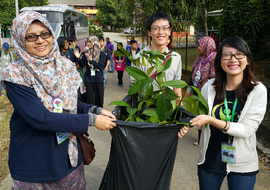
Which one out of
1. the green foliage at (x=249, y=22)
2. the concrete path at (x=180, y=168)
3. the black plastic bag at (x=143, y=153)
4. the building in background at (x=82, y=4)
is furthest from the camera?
the building in background at (x=82, y=4)

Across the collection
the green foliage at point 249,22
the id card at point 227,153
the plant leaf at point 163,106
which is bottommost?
the id card at point 227,153

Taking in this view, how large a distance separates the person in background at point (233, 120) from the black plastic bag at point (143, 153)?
244mm

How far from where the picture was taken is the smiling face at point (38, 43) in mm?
1721

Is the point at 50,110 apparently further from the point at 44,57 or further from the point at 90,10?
the point at 90,10

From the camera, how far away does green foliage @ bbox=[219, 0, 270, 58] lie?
8.76m

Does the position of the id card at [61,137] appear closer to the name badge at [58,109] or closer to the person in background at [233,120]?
the name badge at [58,109]

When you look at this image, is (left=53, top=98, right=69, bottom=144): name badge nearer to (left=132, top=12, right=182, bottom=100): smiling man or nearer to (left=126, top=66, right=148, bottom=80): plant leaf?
(left=126, top=66, right=148, bottom=80): plant leaf

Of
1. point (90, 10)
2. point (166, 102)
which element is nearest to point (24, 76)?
point (166, 102)

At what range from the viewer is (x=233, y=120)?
200cm

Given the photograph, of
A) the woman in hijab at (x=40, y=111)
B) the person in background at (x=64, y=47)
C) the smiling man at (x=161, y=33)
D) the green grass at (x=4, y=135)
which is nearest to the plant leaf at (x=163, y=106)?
the woman in hijab at (x=40, y=111)

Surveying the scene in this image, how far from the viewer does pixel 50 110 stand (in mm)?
1752

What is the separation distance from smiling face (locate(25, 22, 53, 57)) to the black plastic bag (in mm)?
692

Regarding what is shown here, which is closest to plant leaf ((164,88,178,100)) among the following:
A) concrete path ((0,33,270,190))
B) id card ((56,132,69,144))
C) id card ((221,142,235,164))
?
id card ((221,142,235,164))

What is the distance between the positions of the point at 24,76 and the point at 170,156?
1.13 m
